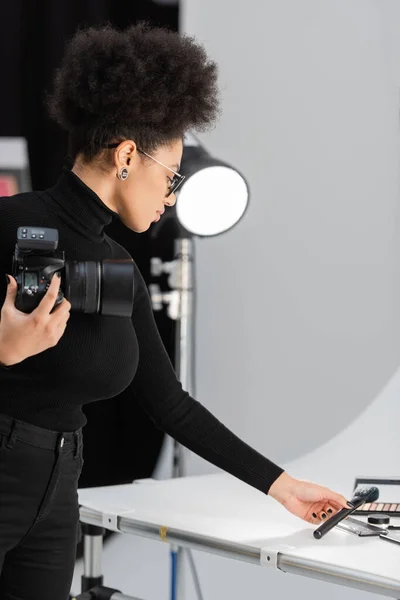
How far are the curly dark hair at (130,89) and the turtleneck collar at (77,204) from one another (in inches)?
1.5

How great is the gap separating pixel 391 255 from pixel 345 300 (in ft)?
0.56

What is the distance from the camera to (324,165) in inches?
92.6

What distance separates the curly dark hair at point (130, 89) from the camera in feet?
3.75

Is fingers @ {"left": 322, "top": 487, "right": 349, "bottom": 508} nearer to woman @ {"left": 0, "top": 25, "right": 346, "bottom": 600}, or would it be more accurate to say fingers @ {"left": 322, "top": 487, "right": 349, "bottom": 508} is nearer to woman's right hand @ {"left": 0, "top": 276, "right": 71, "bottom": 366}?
woman @ {"left": 0, "top": 25, "right": 346, "bottom": 600}

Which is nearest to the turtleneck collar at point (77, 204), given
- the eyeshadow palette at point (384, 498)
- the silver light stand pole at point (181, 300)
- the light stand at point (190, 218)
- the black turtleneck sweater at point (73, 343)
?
the black turtleneck sweater at point (73, 343)

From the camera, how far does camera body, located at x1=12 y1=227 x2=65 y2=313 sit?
0.95 m

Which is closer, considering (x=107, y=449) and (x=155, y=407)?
(x=155, y=407)

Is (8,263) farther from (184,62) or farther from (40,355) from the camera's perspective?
(184,62)

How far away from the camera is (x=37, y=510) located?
1.07 metres

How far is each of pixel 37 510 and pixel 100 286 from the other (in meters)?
0.27

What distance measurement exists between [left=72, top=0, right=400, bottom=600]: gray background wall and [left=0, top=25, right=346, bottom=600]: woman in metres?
1.09

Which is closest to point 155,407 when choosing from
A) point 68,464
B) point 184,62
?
point 68,464

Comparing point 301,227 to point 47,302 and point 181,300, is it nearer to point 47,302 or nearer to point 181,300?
point 181,300

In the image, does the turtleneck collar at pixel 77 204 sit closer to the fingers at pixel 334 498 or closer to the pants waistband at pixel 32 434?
the pants waistband at pixel 32 434
